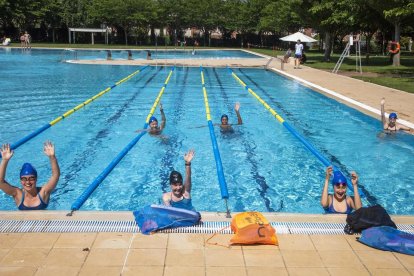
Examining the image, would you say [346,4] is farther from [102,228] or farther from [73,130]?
[102,228]

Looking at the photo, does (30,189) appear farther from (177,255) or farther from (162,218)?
(177,255)

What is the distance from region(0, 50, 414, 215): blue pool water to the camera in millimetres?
7738

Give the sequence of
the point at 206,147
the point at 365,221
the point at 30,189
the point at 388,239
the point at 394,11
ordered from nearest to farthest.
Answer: the point at 388,239 < the point at 365,221 < the point at 30,189 < the point at 206,147 < the point at 394,11

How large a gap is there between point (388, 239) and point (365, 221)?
36 centimetres

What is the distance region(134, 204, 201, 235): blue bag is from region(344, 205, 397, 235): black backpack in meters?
1.66

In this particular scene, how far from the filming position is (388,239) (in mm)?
4414

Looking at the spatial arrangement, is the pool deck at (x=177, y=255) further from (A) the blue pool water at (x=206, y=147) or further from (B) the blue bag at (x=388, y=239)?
(A) the blue pool water at (x=206, y=147)

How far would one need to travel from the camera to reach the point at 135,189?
797 centimetres

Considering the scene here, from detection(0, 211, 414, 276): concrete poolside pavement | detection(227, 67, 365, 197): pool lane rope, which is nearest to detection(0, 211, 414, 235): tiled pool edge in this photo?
detection(0, 211, 414, 276): concrete poolside pavement

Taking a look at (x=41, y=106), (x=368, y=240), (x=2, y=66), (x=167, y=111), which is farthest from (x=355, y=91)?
(x=2, y=66)

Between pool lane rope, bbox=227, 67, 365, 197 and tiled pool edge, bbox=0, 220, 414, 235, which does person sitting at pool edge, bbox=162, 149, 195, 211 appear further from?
pool lane rope, bbox=227, 67, 365, 197

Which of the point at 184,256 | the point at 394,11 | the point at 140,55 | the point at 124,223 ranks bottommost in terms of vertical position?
the point at 184,256

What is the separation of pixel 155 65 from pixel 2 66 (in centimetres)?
933

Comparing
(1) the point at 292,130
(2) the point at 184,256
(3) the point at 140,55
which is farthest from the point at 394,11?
(3) the point at 140,55
